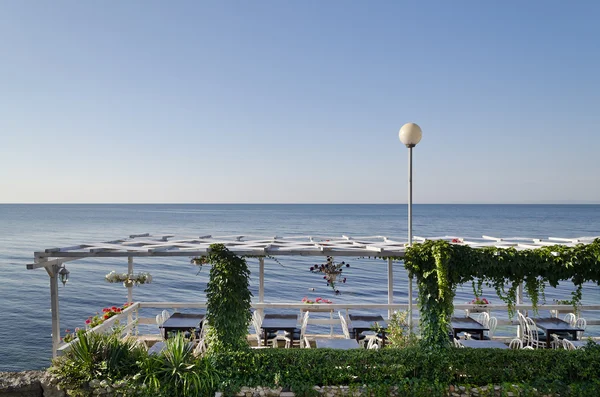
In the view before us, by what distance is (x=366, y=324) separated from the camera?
371 inches

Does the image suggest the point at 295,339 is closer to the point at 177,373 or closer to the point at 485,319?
the point at 177,373

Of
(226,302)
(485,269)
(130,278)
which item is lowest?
(130,278)

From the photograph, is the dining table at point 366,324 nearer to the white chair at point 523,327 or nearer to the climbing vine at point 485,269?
the climbing vine at point 485,269

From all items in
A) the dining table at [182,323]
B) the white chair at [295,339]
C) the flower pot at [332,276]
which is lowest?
the white chair at [295,339]

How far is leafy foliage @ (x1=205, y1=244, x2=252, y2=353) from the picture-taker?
22.5 ft

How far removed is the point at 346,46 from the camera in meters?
20.6

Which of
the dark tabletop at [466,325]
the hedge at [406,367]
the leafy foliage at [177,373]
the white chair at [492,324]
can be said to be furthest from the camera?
the white chair at [492,324]

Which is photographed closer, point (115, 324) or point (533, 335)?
point (115, 324)

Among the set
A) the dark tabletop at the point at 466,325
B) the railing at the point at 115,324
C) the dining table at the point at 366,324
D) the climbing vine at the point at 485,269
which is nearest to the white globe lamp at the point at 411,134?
the climbing vine at the point at 485,269

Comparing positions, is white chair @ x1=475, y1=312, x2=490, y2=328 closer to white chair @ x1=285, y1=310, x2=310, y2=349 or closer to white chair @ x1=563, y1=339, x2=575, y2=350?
white chair @ x1=563, y1=339, x2=575, y2=350

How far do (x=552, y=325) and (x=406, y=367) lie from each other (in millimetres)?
4689

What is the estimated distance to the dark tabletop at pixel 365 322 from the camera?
9242 millimetres

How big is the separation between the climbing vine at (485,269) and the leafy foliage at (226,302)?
2.72 metres

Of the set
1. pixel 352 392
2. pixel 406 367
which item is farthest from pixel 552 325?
pixel 352 392
